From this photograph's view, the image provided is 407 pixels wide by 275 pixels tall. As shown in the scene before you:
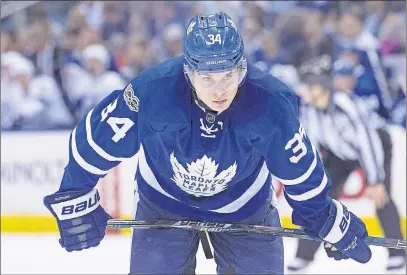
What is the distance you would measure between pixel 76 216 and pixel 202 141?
1.43ft

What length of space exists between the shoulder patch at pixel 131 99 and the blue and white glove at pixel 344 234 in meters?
0.55

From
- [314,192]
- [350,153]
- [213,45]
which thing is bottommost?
[350,153]

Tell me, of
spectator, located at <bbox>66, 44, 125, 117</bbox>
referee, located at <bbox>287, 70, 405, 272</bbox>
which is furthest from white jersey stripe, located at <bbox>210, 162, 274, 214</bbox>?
spectator, located at <bbox>66, 44, 125, 117</bbox>

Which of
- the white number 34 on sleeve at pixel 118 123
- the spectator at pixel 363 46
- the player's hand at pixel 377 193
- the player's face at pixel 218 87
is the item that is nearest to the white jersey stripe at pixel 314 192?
the player's face at pixel 218 87

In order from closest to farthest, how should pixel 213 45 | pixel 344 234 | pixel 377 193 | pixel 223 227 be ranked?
pixel 213 45 < pixel 344 234 < pixel 223 227 < pixel 377 193

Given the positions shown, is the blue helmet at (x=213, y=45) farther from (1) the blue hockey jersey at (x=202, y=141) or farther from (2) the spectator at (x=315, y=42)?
(2) the spectator at (x=315, y=42)

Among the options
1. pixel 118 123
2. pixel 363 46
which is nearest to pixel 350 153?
pixel 363 46

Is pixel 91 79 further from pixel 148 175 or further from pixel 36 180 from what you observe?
pixel 148 175

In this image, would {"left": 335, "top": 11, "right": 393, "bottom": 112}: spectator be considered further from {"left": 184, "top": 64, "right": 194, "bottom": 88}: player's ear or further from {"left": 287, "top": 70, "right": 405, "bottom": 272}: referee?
{"left": 184, "top": 64, "right": 194, "bottom": 88}: player's ear

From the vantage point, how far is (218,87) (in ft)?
6.47

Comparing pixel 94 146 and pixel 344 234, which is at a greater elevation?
pixel 94 146

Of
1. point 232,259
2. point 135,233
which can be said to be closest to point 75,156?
point 135,233

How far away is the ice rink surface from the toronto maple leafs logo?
4.37ft

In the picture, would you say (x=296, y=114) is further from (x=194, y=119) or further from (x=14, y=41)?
(x=14, y=41)
